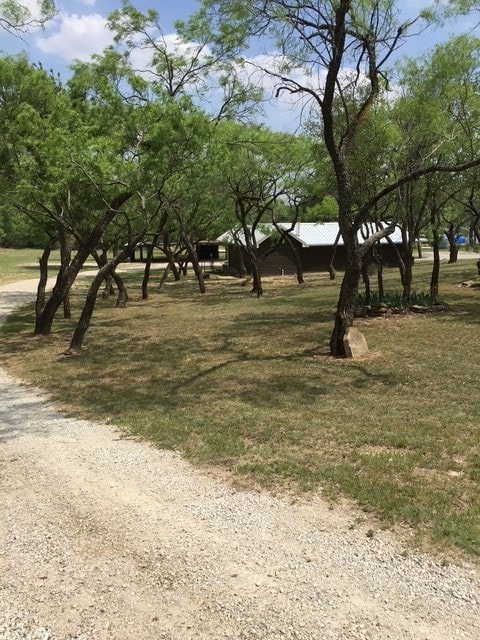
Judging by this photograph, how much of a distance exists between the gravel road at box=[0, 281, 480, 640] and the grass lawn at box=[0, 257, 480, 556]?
1.52 ft

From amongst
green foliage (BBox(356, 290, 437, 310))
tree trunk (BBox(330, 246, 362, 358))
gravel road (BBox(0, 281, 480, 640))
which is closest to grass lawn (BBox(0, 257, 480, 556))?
tree trunk (BBox(330, 246, 362, 358))

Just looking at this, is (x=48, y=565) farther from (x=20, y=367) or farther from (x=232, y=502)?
(x=20, y=367)

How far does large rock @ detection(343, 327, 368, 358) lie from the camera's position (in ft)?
33.4

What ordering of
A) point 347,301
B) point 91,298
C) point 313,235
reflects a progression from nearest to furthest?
point 347,301 < point 91,298 < point 313,235

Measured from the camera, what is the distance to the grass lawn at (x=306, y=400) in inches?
189

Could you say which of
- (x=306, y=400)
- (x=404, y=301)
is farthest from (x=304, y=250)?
(x=306, y=400)

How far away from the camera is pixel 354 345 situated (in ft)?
33.7

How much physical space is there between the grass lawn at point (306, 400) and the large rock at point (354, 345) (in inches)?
13.8

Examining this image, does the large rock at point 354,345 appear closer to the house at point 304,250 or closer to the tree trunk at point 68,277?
the tree trunk at point 68,277

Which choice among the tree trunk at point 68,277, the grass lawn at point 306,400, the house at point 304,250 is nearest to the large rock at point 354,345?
the grass lawn at point 306,400

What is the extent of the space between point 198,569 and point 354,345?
711cm

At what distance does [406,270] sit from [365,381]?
787 cm

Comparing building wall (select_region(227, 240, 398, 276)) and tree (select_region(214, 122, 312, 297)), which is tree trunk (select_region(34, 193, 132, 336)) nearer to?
tree (select_region(214, 122, 312, 297))

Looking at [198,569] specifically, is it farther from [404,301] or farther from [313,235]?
[313,235]
